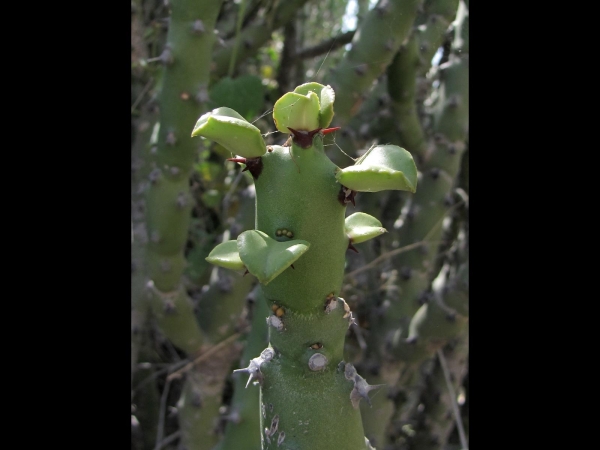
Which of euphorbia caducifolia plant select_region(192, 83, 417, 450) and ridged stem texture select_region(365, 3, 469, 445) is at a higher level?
euphorbia caducifolia plant select_region(192, 83, 417, 450)

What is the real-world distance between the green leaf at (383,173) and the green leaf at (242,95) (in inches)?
31.1

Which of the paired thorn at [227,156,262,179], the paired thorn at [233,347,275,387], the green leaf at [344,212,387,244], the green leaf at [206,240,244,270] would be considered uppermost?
the paired thorn at [227,156,262,179]

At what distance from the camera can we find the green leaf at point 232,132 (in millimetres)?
447

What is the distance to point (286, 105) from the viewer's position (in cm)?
48

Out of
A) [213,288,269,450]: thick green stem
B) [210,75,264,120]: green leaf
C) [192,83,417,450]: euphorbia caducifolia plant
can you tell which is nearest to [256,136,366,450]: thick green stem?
[192,83,417,450]: euphorbia caducifolia plant

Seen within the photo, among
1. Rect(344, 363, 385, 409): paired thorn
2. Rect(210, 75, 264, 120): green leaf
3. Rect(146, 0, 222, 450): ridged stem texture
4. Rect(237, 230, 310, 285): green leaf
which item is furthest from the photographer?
Rect(210, 75, 264, 120): green leaf

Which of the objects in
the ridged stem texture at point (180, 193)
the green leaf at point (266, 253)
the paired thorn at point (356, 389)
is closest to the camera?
the green leaf at point (266, 253)

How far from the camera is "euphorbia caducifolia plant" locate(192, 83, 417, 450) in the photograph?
1.51ft

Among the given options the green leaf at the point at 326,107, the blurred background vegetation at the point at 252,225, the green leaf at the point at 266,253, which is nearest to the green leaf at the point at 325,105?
the green leaf at the point at 326,107

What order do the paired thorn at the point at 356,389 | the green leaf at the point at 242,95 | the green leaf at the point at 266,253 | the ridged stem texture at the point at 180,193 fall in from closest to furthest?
the green leaf at the point at 266,253, the paired thorn at the point at 356,389, the ridged stem texture at the point at 180,193, the green leaf at the point at 242,95

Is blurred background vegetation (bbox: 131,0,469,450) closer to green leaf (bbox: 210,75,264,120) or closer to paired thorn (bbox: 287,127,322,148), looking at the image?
green leaf (bbox: 210,75,264,120)

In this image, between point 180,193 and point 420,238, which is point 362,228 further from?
point 420,238

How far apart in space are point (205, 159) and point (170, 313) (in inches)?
24.9

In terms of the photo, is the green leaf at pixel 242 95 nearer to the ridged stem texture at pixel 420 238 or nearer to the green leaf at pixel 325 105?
the ridged stem texture at pixel 420 238
